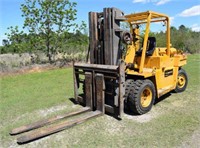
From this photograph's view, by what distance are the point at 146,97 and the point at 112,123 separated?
1.23 m

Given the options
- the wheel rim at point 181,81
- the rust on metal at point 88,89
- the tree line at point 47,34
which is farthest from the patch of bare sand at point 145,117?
the tree line at point 47,34

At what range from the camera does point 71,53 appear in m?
14.8

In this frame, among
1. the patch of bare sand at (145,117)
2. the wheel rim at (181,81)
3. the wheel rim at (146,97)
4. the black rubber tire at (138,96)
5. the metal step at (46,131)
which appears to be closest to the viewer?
the metal step at (46,131)

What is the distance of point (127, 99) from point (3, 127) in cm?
272

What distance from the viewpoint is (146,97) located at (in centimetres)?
510

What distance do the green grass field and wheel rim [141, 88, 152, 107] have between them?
0.24m

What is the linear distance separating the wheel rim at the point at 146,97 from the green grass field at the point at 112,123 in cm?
24

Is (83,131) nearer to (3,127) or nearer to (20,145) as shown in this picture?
(20,145)

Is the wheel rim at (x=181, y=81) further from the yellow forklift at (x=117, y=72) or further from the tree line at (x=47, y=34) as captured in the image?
the tree line at (x=47, y=34)

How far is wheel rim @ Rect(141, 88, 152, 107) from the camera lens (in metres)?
5.00

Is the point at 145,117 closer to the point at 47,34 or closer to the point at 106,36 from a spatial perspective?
the point at 106,36

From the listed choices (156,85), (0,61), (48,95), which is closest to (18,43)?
(0,61)

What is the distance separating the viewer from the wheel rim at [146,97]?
500cm

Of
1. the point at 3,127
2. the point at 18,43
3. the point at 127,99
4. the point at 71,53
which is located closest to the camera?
the point at 3,127
